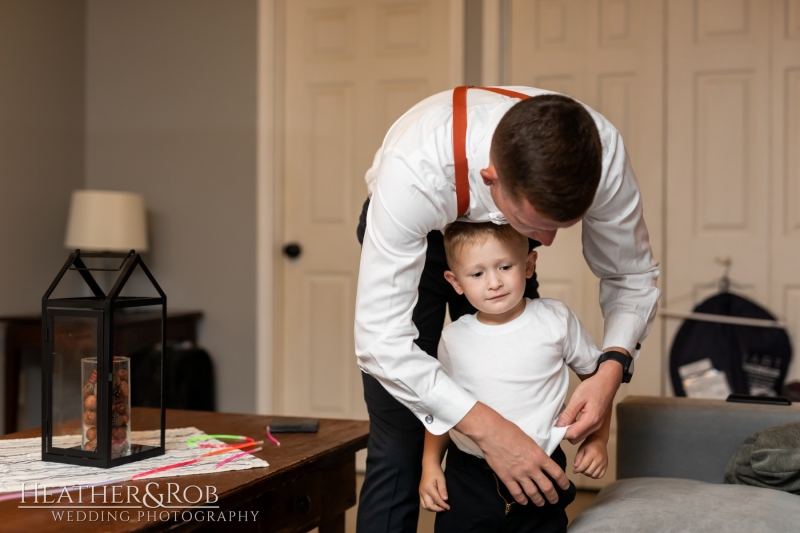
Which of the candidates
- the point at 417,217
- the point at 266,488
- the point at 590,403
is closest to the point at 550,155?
the point at 417,217

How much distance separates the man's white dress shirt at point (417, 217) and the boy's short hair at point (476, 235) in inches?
0.9

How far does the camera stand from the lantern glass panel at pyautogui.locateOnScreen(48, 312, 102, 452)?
1450 mm

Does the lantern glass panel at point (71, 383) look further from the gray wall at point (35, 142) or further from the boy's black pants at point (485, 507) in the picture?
the gray wall at point (35, 142)

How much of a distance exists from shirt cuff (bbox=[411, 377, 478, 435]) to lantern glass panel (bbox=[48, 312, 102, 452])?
0.61 meters

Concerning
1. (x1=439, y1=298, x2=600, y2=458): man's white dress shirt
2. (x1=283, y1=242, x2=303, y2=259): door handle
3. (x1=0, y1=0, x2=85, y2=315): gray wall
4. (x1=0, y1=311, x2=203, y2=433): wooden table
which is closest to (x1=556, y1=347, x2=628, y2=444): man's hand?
(x1=439, y1=298, x2=600, y2=458): man's white dress shirt

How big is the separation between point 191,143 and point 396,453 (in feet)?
8.96

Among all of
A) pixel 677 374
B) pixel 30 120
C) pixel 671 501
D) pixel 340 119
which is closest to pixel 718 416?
pixel 671 501

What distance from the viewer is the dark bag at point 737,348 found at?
3039mm

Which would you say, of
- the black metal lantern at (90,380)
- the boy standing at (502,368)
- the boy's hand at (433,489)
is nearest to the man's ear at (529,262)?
the boy standing at (502,368)

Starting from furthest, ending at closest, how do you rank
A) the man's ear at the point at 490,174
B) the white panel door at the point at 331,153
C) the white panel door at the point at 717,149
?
the white panel door at the point at 331,153, the white panel door at the point at 717,149, the man's ear at the point at 490,174

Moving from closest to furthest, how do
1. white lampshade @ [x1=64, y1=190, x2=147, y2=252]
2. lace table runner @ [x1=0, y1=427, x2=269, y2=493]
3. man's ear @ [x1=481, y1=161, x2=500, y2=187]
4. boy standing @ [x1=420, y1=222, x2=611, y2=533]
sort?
man's ear @ [x1=481, y1=161, x2=500, y2=187]
lace table runner @ [x1=0, y1=427, x2=269, y2=493]
boy standing @ [x1=420, y1=222, x2=611, y2=533]
white lampshade @ [x1=64, y1=190, x2=147, y2=252]

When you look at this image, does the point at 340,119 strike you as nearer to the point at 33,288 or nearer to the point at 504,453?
the point at 33,288

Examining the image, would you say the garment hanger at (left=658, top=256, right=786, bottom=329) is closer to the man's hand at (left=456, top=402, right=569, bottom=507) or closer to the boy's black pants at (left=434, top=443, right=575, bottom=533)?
the boy's black pants at (left=434, top=443, right=575, bottom=533)

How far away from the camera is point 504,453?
4.38 feet
